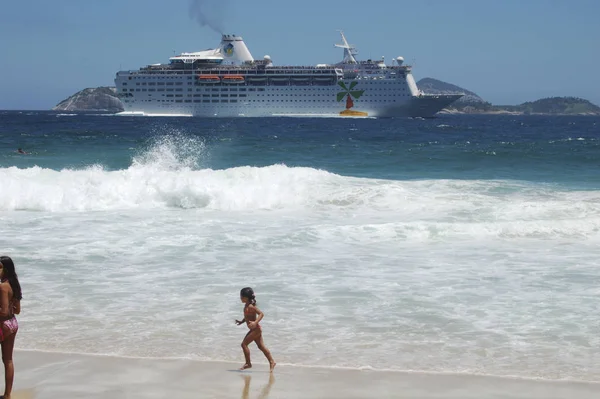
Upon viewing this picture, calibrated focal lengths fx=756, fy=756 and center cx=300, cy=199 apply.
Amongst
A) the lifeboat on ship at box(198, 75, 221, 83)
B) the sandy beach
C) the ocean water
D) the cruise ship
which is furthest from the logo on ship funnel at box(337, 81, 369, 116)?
the sandy beach

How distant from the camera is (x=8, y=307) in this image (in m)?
5.79

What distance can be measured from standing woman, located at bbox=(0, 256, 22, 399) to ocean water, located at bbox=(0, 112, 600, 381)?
1.34 m

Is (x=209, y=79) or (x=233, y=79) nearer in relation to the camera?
(x=233, y=79)

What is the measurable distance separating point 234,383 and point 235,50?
10124 cm

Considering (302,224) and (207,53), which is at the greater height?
(207,53)

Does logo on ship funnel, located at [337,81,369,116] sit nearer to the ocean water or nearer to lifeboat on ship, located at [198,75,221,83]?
lifeboat on ship, located at [198,75,221,83]

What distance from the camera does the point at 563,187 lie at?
23406 mm

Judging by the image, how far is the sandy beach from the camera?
6133 millimetres

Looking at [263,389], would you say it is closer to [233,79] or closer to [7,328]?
[7,328]

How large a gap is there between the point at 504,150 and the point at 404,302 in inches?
1271

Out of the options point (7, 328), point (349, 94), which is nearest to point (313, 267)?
point (7, 328)

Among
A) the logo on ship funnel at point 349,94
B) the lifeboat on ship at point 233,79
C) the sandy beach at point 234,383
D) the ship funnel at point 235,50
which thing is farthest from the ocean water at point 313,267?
the ship funnel at point 235,50

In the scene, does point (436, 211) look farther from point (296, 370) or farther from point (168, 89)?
point (168, 89)

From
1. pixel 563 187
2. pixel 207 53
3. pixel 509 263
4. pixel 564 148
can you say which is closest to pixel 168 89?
pixel 207 53
